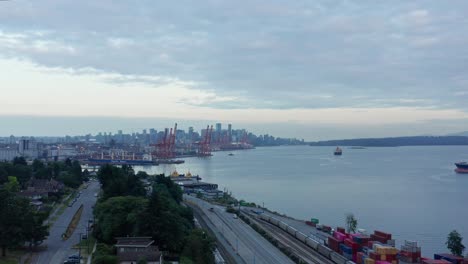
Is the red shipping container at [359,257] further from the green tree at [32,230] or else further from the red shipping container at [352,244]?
the green tree at [32,230]

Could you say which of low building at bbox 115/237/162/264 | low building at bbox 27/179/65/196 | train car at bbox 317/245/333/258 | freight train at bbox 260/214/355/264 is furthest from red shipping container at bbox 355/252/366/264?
low building at bbox 27/179/65/196

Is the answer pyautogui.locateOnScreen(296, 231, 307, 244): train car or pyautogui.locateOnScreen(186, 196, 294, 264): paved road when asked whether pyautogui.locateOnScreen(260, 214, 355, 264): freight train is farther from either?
pyautogui.locateOnScreen(186, 196, 294, 264): paved road

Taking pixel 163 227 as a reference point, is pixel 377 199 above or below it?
below

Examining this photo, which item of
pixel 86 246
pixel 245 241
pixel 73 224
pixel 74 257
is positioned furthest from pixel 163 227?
pixel 73 224

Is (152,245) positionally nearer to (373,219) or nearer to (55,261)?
(55,261)

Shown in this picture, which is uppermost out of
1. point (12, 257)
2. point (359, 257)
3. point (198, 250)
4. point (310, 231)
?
point (198, 250)

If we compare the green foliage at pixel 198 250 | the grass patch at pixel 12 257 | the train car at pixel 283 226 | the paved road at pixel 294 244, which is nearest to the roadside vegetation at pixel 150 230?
the green foliage at pixel 198 250

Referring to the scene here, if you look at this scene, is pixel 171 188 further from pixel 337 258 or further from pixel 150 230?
pixel 150 230

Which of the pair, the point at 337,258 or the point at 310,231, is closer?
the point at 337,258
